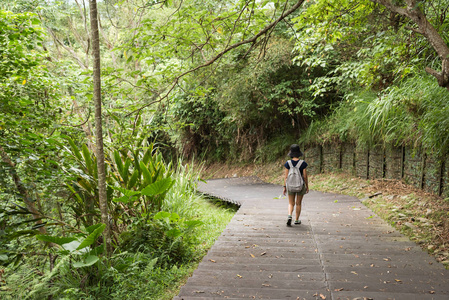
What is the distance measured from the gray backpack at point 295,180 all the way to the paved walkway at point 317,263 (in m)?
0.67

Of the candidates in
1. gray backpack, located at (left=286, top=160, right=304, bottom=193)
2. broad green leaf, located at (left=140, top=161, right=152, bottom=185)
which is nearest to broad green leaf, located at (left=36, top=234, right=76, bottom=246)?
broad green leaf, located at (left=140, top=161, right=152, bottom=185)

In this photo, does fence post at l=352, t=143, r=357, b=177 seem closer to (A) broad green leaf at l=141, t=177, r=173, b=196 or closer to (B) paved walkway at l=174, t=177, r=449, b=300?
(B) paved walkway at l=174, t=177, r=449, b=300

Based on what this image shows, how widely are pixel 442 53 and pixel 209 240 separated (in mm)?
4152

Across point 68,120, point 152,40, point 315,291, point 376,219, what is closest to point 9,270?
point 68,120

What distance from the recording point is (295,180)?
17.0 ft

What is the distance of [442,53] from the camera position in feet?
10.3

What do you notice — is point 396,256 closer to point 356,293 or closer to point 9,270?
point 356,293

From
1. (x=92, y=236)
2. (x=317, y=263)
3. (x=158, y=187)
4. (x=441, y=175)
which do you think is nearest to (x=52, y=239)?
(x=92, y=236)

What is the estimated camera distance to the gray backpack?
203 inches

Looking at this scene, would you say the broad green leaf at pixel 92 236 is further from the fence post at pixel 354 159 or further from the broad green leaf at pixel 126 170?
the fence post at pixel 354 159

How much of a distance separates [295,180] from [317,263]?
1.84 m

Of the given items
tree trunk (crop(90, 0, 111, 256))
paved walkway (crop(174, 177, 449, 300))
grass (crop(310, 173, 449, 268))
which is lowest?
paved walkway (crop(174, 177, 449, 300))

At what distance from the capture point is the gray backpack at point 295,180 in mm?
5164

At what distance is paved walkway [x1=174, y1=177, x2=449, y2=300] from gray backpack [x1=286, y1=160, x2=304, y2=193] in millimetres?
669
